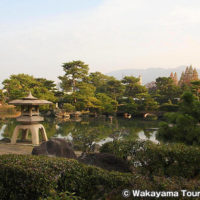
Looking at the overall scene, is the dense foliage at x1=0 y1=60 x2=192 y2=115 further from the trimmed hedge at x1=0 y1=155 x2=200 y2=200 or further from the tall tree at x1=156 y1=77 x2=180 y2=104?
the trimmed hedge at x1=0 y1=155 x2=200 y2=200

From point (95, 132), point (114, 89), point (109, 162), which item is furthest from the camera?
point (114, 89)

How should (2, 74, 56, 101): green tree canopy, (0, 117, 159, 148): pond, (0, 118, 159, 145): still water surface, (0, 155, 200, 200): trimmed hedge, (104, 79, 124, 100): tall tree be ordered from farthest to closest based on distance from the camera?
(104, 79, 124, 100): tall tree → (2, 74, 56, 101): green tree canopy → (0, 118, 159, 145): still water surface → (0, 117, 159, 148): pond → (0, 155, 200, 200): trimmed hedge

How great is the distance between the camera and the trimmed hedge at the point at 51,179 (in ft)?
11.2

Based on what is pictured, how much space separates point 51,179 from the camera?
345 centimetres

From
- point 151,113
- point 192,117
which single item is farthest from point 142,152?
point 151,113

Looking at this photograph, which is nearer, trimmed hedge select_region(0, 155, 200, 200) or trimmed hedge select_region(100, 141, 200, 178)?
trimmed hedge select_region(0, 155, 200, 200)

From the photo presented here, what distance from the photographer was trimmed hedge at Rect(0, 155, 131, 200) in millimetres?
3420

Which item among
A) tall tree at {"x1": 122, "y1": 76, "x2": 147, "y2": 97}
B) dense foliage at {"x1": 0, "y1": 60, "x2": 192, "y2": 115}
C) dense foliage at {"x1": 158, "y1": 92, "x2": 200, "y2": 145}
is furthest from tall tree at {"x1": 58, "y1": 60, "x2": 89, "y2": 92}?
dense foliage at {"x1": 158, "y1": 92, "x2": 200, "y2": 145}

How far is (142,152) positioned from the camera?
5.46 meters

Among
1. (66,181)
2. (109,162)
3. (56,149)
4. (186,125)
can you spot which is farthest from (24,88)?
(66,181)

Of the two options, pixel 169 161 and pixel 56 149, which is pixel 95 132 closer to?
pixel 56 149

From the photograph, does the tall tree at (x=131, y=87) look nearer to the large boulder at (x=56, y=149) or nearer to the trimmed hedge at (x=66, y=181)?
the large boulder at (x=56, y=149)

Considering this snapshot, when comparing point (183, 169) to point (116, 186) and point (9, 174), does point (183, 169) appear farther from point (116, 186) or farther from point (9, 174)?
point (9, 174)

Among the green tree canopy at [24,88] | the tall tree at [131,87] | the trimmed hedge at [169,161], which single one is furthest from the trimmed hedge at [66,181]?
the tall tree at [131,87]
